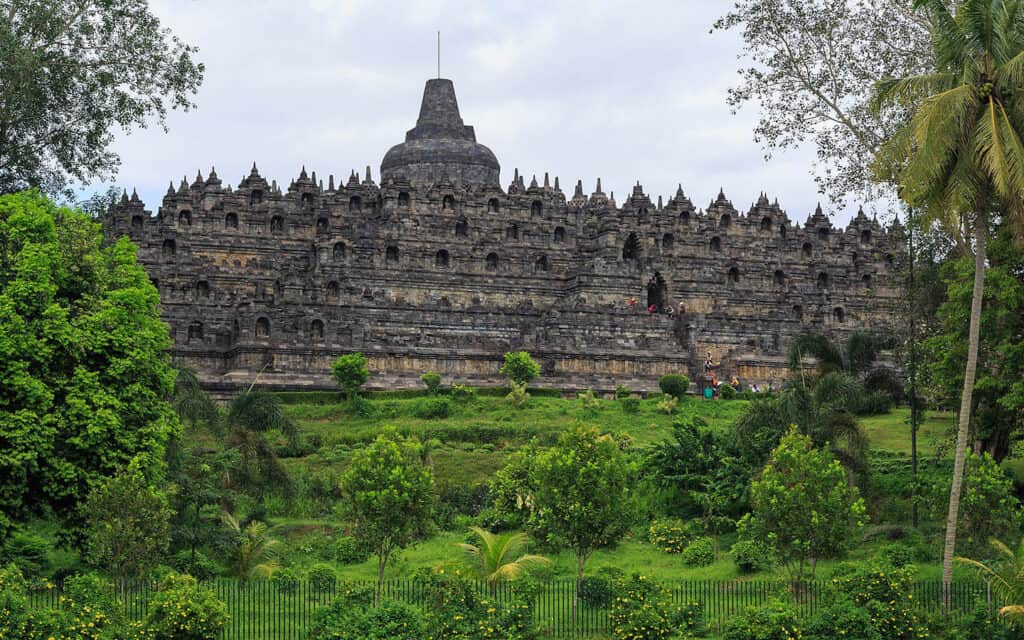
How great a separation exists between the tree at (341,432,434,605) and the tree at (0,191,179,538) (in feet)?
17.5

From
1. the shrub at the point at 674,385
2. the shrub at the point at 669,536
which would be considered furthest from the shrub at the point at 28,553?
the shrub at the point at 674,385

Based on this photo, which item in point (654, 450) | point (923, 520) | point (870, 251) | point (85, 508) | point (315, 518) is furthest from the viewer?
point (870, 251)

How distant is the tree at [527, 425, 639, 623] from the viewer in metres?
33.7

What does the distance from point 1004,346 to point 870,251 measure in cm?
5275

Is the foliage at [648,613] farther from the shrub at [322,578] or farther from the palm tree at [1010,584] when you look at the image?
the shrub at [322,578]

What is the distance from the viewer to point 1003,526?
34.3m

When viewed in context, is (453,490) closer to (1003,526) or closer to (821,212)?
(1003,526)

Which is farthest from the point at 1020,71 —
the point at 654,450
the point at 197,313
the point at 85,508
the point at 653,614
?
the point at 197,313

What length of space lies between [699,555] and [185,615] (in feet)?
49.3

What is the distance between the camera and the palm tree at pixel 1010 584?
28.1 m

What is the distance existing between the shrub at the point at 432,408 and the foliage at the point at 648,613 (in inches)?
948

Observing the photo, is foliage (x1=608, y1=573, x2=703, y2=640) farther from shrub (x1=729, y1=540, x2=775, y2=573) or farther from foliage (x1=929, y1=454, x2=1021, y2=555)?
foliage (x1=929, y1=454, x2=1021, y2=555)

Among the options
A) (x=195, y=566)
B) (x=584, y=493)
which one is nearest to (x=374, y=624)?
(x=584, y=493)

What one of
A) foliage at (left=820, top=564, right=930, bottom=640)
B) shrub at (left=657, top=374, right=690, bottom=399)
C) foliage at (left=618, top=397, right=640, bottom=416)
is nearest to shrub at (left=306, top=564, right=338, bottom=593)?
foliage at (left=820, top=564, right=930, bottom=640)
